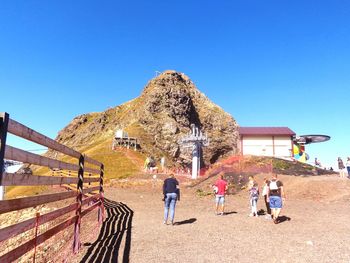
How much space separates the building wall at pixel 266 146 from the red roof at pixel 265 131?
2.65ft

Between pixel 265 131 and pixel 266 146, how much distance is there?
11.4 ft

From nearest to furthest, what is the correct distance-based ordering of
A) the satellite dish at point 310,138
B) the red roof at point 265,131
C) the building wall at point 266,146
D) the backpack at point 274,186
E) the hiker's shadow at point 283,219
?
1. the backpack at point 274,186
2. the hiker's shadow at point 283,219
3. the building wall at point 266,146
4. the red roof at point 265,131
5. the satellite dish at point 310,138

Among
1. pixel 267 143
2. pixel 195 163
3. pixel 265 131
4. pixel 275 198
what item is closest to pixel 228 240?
pixel 275 198

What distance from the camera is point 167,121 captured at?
10588 centimetres

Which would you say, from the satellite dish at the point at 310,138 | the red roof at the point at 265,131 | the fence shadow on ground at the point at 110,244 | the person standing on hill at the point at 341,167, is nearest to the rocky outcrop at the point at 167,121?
the red roof at the point at 265,131

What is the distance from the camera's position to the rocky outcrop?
10069 cm

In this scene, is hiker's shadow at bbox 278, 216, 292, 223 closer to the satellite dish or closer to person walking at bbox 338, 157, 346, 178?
person walking at bbox 338, 157, 346, 178

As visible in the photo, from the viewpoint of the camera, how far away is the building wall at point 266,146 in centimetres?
6353

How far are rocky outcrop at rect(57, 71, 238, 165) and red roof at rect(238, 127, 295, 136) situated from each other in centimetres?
2756

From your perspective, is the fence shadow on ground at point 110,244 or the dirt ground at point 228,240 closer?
the fence shadow on ground at point 110,244

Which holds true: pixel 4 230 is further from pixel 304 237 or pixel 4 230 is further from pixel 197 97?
pixel 197 97

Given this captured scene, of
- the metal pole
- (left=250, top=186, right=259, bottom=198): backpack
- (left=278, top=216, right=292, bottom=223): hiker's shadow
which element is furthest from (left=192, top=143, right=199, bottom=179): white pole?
(left=278, top=216, right=292, bottom=223): hiker's shadow

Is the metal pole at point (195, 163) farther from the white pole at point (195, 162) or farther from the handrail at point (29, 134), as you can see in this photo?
the handrail at point (29, 134)

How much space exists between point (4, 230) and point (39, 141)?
1882mm
